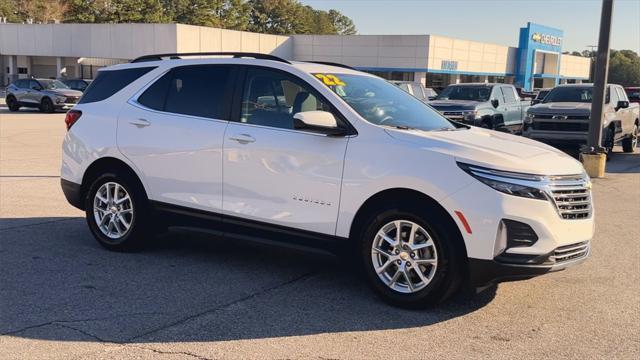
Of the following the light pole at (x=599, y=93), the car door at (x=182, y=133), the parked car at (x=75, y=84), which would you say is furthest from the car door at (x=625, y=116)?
the parked car at (x=75, y=84)

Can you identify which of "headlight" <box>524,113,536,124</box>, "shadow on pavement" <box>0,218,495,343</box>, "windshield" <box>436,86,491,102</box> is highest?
"windshield" <box>436,86,491,102</box>

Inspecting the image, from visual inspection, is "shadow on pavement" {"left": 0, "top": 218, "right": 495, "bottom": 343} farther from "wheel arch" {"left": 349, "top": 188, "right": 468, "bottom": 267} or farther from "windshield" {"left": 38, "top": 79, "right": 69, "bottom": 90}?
"windshield" {"left": 38, "top": 79, "right": 69, "bottom": 90}

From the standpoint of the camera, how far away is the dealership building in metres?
52.5

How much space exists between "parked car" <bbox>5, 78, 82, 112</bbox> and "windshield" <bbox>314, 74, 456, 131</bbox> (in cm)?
2566

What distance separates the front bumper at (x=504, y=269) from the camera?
15.0 feet

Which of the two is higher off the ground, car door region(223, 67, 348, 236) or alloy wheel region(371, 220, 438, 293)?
car door region(223, 67, 348, 236)

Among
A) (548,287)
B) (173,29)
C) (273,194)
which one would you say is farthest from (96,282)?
(173,29)

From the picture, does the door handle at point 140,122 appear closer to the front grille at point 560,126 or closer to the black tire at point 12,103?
the front grille at point 560,126

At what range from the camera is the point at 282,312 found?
485 centimetres

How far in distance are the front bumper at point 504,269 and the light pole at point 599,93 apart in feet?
30.4

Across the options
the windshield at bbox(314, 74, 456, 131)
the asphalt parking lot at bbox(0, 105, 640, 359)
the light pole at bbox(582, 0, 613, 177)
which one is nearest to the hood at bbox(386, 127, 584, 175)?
the windshield at bbox(314, 74, 456, 131)

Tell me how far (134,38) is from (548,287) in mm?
51064

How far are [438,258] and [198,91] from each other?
280 cm

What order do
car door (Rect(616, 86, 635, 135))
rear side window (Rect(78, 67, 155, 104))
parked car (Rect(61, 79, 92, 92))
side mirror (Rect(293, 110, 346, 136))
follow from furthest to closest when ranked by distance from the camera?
1. parked car (Rect(61, 79, 92, 92))
2. car door (Rect(616, 86, 635, 135))
3. rear side window (Rect(78, 67, 155, 104))
4. side mirror (Rect(293, 110, 346, 136))
